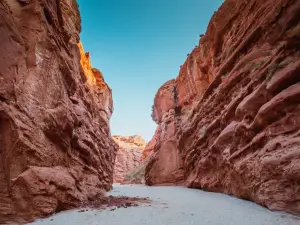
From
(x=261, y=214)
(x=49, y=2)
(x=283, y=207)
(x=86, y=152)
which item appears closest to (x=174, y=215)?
(x=261, y=214)

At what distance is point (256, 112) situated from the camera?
7512 millimetres

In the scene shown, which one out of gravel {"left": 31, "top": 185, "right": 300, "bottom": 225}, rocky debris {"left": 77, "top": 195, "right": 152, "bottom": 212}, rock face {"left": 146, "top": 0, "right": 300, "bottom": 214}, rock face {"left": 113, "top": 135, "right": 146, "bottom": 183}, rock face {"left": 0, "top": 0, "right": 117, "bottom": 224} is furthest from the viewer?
rock face {"left": 113, "top": 135, "right": 146, "bottom": 183}

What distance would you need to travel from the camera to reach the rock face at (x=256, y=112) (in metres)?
5.61

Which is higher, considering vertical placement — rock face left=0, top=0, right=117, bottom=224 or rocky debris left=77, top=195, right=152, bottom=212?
rock face left=0, top=0, right=117, bottom=224

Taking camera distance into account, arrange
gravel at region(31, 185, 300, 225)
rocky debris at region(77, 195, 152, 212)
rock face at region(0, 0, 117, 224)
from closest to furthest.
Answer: gravel at region(31, 185, 300, 225)
rock face at region(0, 0, 117, 224)
rocky debris at region(77, 195, 152, 212)

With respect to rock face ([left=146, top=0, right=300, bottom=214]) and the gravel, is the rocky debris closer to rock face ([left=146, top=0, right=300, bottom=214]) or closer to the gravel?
the gravel

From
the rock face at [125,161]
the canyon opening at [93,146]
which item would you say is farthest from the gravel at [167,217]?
the rock face at [125,161]

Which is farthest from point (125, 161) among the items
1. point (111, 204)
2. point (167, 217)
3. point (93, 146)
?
point (167, 217)

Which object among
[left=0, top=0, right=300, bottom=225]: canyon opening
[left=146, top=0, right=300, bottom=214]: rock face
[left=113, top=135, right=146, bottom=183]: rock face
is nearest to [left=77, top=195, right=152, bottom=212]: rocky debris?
[left=0, top=0, right=300, bottom=225]: canyon opening

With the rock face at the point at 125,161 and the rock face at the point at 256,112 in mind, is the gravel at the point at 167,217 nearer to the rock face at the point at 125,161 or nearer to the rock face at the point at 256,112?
the rock face at the point at 256,112

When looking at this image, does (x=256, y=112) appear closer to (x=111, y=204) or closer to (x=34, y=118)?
(x=111, y=204)

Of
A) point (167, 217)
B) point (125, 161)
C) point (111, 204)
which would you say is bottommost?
point (111, 204)

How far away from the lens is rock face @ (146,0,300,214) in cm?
561

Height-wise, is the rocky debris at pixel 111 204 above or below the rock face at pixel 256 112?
below
